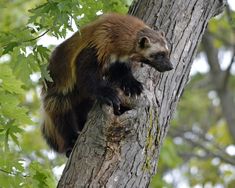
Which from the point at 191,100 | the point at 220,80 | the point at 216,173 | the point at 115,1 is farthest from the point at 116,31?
the point at 191,100

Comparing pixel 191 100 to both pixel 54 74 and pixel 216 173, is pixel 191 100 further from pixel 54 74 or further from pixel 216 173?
pixel 54 74

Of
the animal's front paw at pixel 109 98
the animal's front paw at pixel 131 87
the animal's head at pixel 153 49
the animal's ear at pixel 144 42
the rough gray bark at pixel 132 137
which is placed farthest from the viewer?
the animal's ear at pixel 144 42

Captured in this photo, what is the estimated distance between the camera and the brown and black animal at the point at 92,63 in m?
6.09

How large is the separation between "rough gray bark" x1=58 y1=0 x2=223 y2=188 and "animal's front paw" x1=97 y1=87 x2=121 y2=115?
0.26 ft

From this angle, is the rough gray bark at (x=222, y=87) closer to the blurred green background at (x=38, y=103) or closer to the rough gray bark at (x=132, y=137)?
the blurred green background at (x=38, y=103)

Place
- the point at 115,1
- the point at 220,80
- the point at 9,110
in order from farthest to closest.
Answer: the point at 220,80 < the point at 115,1 < the point at 9,110

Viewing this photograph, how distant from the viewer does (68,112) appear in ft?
22.3

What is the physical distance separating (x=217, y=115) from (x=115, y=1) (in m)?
13.2

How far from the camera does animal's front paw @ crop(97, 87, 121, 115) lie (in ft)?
16.7

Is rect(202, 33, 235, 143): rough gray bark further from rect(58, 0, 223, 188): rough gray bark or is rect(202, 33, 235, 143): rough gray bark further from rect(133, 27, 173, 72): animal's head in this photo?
rect(58, 0, 223, 188): rough gray bark

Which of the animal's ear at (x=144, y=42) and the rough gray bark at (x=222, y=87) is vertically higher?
the animal's ear at (x=144, y=42)

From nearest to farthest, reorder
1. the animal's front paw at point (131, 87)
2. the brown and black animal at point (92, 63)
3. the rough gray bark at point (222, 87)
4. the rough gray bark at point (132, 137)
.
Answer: the rough gray bark at point (132, 137) → the animal's front paw at point (131, 87) → the brown and black animal at point (92, 63) → the rough gray bark at point (222, 87)

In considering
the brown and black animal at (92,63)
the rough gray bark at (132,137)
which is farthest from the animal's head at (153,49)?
the rough gray bark at (132,137)

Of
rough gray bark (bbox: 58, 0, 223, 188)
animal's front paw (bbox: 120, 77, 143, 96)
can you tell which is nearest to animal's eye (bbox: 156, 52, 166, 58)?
rough gray bark (bbox: 58, 0, 223, 188)
